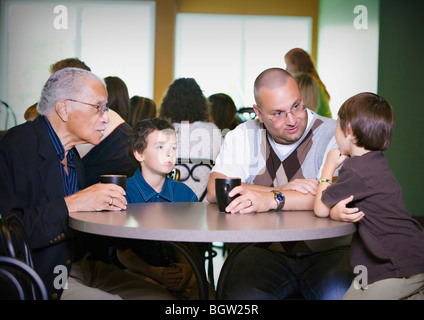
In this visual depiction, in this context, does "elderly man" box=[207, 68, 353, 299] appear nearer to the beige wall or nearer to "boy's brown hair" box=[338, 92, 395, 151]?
"boy's brown hair" box=[338, 92, 395, 151]

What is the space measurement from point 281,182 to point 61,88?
924 millimetres

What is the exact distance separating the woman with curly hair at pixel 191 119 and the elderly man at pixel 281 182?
111 cm

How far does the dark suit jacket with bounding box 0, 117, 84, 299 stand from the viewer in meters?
1.53

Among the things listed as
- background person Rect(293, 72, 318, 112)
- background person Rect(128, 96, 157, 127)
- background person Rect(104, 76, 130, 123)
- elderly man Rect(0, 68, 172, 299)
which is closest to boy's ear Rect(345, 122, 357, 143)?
elderly man Rect(0, 68, 172, 299)

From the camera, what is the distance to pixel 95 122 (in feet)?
6.01

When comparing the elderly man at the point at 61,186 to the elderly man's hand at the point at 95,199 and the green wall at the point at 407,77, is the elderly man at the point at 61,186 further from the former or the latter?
the green wall at the point at 407,77

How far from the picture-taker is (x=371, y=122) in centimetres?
157

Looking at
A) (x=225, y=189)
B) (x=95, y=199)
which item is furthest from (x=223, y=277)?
(x=95, y=199)

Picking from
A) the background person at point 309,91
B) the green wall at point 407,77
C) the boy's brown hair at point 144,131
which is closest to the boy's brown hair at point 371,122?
the boy's brown hair at point 144,131

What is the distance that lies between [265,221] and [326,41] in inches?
294

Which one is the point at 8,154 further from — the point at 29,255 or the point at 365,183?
the point at 365,183

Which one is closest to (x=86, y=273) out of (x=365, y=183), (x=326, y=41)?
(x=365, y=183)

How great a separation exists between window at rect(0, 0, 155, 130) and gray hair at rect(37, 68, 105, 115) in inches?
278

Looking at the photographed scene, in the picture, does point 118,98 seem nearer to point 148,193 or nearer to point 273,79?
point 148,193
